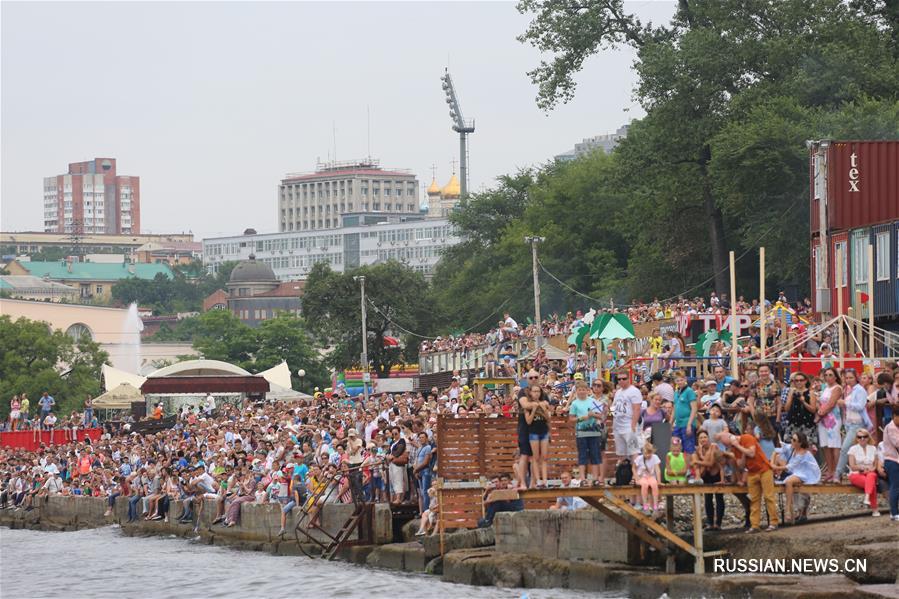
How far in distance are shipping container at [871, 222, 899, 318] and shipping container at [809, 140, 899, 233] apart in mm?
2746

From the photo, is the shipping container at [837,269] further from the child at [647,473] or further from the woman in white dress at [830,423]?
the child at [647,473]

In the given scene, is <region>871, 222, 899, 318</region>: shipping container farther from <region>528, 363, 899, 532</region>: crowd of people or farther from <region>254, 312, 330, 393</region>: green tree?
<region>254, 312, 330, 393</region>: green tree

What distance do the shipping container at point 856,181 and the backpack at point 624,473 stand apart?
1831 centimetres

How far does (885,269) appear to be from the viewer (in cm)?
3844

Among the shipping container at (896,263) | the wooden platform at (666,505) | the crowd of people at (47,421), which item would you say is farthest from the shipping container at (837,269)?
the crowd of people at (47,421)

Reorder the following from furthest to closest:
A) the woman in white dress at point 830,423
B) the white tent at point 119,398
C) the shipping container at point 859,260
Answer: the white tent at point 119,398 < the shipping container at point 859,260 < the woman in white dress at point 830,423

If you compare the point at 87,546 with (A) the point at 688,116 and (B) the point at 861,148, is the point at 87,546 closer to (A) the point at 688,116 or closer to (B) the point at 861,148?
(B) the point at 861,148

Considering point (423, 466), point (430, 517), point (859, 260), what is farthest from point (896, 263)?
point (430, 517)

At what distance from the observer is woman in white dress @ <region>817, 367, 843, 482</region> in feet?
77.6

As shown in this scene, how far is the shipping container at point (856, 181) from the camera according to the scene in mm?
41750

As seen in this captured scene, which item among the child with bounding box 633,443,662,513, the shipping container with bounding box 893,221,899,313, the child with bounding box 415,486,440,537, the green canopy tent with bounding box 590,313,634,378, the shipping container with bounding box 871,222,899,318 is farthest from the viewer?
the shipping container with bounding box 871,222,899,318

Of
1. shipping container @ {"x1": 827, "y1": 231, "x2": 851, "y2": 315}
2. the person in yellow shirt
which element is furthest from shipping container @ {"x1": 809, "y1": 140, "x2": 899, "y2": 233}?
the person in yellow shirt

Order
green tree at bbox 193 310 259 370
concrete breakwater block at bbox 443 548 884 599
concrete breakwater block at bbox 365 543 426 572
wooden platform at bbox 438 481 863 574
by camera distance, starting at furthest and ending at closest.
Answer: green tree at bbox 193 310 259 370 → concrete breakwater block at bbox 365 543 426 572 → wooden platform at bbox 438 481 863 574 → concrete breakwater block at bbox 443 548 884 599

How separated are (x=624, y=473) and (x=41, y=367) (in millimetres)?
96059
